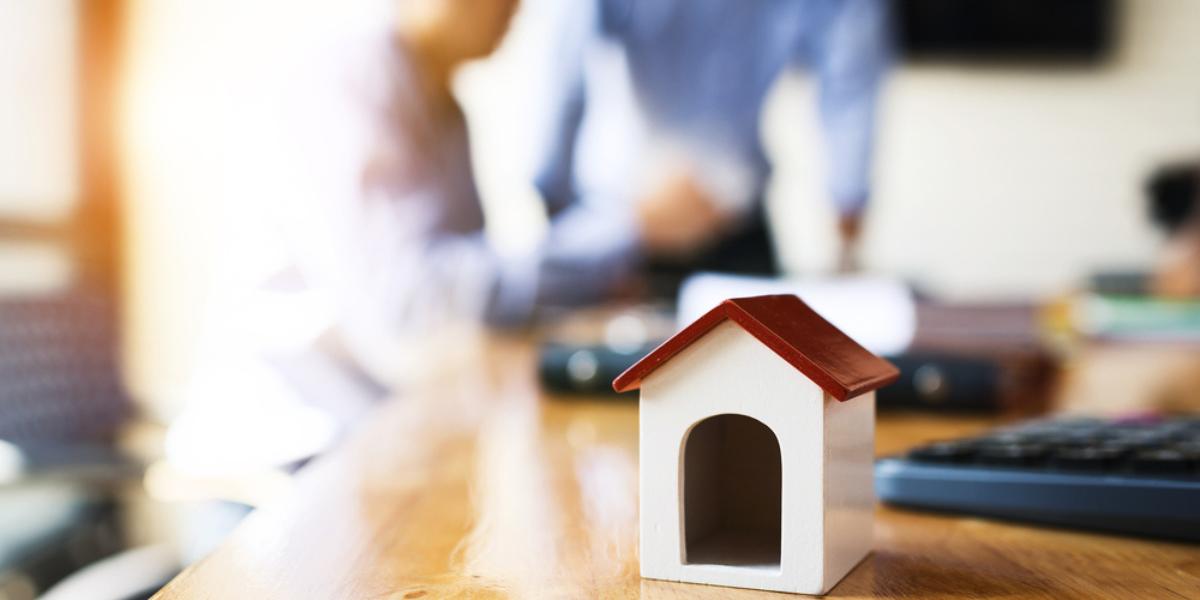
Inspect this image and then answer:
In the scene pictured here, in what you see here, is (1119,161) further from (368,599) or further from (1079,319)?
(368,599)

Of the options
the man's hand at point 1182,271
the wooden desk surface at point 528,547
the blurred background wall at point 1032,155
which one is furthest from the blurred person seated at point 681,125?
the wooden desk surface at point 528,547

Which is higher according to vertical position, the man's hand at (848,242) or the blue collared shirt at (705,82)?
the blue collared shirt at (705,82)

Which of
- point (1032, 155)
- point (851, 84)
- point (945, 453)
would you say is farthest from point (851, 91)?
point (945, 453)

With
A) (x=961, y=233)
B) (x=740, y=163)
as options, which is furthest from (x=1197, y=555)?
(x=961, y=233)

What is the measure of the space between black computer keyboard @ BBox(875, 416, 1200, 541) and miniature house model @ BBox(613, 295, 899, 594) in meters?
0.08

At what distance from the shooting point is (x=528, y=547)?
429 mm

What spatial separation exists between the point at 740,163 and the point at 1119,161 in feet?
3.08

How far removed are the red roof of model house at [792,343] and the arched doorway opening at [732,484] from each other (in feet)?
0.15

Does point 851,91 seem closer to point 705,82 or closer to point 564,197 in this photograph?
point 705,82

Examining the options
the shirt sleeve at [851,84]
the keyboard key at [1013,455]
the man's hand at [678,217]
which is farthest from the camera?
the shirt sleeve at [851,84]

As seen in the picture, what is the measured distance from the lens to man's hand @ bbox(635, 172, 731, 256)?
7.66 feet

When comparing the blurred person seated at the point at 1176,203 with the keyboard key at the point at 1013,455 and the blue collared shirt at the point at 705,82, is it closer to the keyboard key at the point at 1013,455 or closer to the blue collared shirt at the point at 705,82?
the blue collared shirt at the point at 705,82

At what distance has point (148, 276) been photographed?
181 cm

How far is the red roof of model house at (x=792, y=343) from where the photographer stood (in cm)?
36
